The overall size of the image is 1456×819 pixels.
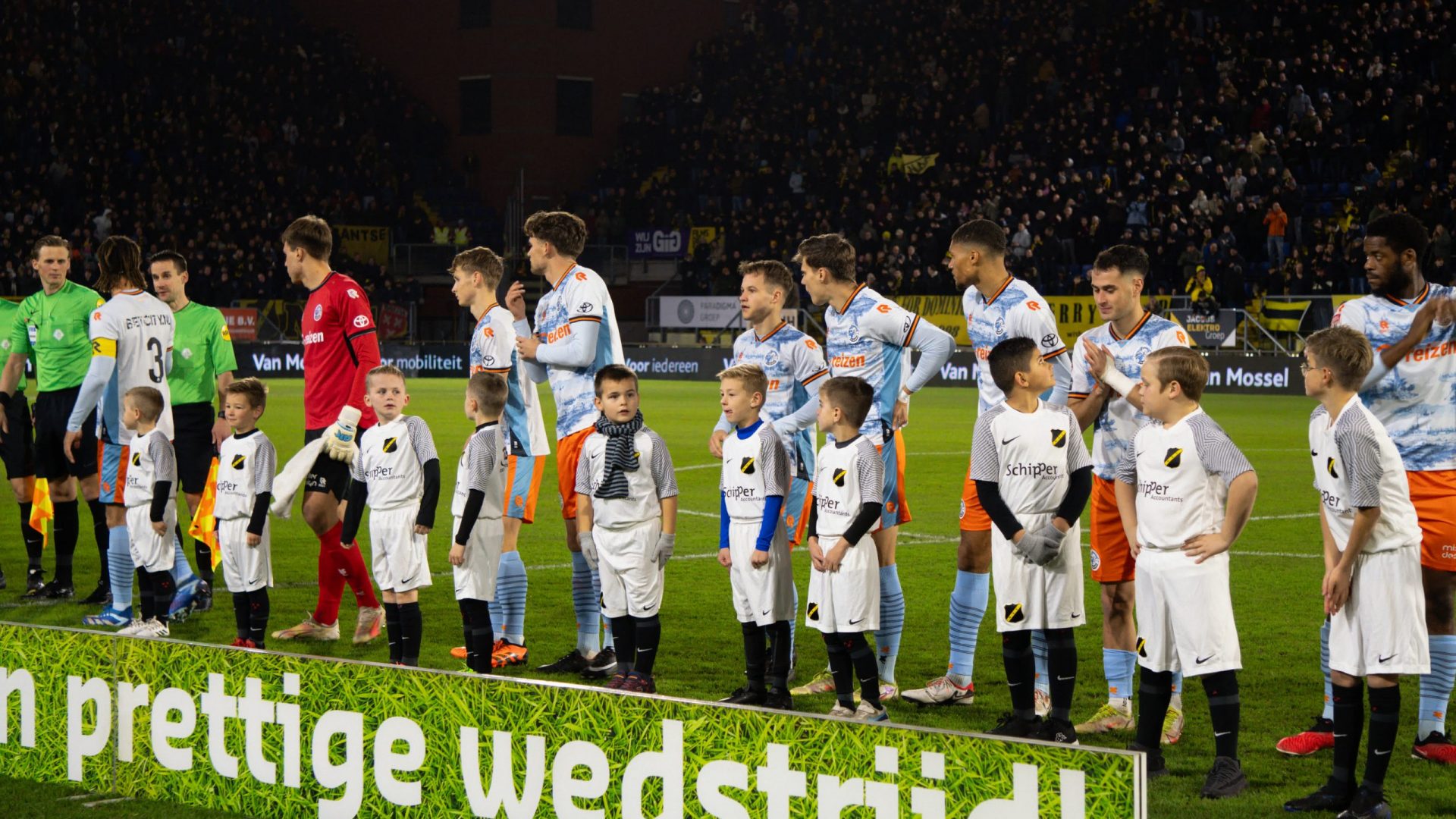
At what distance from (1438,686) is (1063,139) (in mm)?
29525

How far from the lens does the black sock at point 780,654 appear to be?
255 inches

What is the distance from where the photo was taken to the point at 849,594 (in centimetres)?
595

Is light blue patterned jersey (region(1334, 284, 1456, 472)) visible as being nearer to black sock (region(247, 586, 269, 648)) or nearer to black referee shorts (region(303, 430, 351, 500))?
black referee shorts (region(303, 430, 351, 500))

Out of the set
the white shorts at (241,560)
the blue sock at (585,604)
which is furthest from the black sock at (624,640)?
the white shorts at (241,560)

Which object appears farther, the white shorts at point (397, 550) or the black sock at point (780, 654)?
the white shorts at point (397, 550)

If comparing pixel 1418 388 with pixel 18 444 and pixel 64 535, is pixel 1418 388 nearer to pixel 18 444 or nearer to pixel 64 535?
pixel 64 535

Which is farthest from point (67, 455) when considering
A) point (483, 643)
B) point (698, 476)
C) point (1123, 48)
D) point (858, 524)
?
point (1123, 48)

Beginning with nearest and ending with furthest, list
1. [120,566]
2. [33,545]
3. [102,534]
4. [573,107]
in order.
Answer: [120,566] → [102,534] → [33,545] → [573,107]

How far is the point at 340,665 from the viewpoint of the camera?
15.5 feet

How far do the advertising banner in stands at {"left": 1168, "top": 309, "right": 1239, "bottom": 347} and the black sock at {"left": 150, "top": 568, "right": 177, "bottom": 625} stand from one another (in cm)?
2119

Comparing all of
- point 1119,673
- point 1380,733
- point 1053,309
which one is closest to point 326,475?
point 1119,673

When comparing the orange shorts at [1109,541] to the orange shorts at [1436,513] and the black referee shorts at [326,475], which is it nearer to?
the orange shorts at [1436,513]

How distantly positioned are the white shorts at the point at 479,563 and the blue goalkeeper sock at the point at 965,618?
212 cm

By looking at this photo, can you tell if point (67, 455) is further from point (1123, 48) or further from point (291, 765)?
point (1123, 48)
